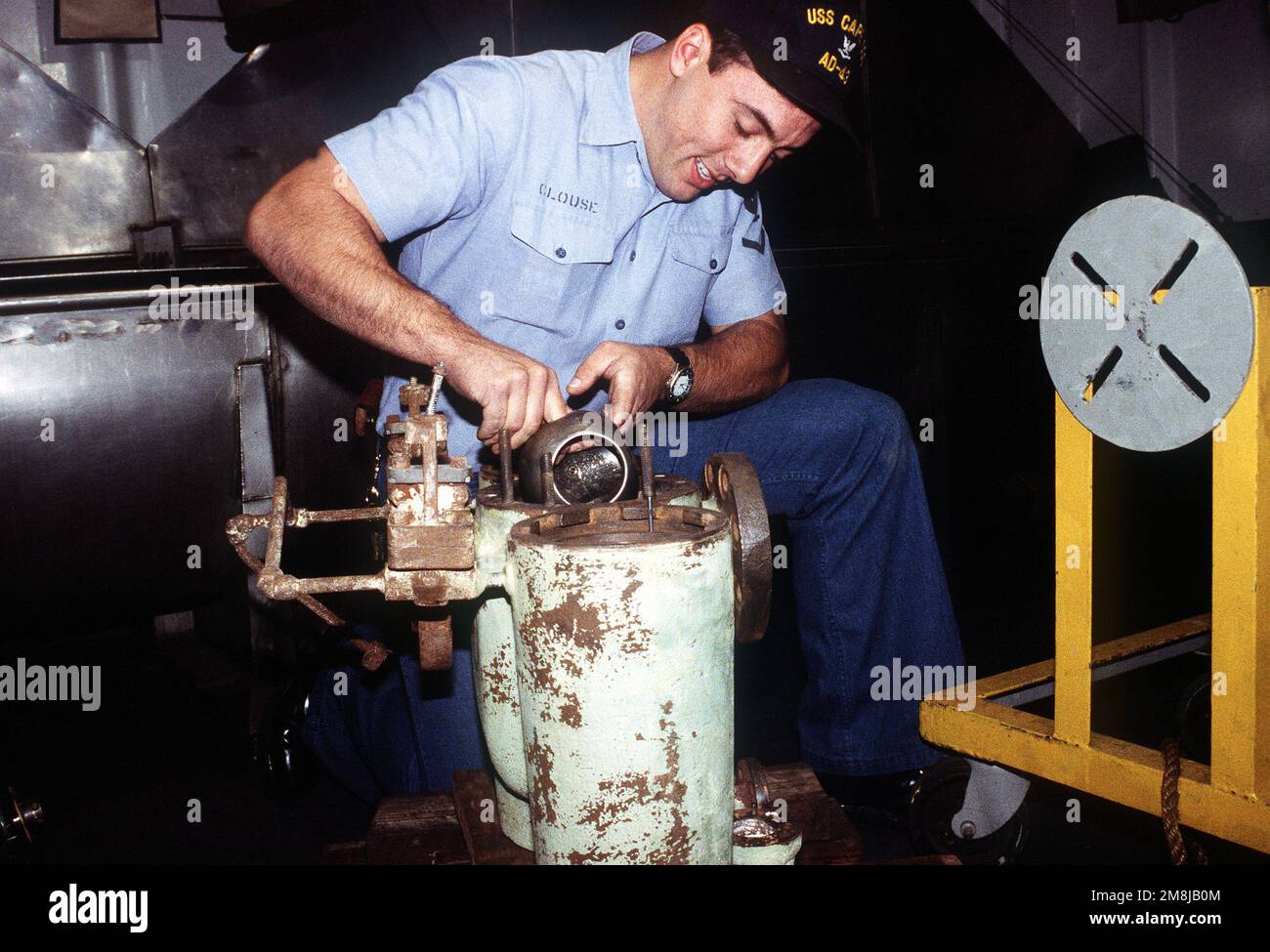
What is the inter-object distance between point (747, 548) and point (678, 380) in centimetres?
65

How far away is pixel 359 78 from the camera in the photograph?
2848mm

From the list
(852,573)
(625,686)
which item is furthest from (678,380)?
(625,686)

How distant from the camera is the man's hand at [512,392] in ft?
3.55

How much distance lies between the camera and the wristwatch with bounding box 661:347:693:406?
1494 millimetres

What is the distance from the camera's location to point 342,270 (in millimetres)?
1306

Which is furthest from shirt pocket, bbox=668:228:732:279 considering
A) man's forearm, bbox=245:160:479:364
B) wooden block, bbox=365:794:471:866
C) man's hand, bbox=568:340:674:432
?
wooden block, bbox=365:794:471:866

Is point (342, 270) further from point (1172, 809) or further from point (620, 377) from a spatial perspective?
point (1172, 809)

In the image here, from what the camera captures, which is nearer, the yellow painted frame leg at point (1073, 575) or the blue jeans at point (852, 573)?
the yellow painted frame leg at point (1073, 575)

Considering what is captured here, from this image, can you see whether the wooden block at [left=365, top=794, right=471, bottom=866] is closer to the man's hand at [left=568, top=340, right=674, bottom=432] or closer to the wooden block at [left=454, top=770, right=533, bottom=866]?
the wooden block at [left=454, top=770, right=533, bottom=866]

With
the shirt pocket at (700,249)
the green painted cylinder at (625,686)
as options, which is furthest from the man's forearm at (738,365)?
the green painted cylinder at (625,686)

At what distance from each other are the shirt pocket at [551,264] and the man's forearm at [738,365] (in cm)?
23

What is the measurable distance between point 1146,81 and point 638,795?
4975 mm

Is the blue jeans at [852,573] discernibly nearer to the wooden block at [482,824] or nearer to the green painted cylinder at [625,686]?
the wooden block at [482,824]

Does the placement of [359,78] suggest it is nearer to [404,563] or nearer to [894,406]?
[894,406]
